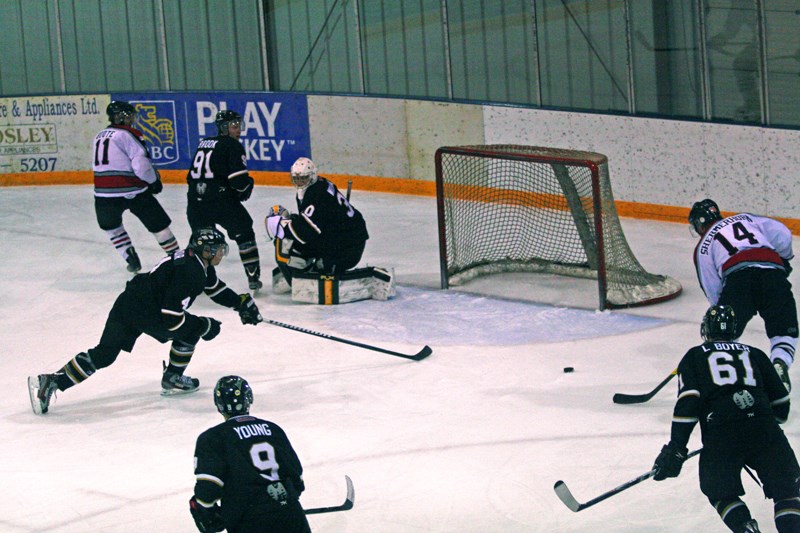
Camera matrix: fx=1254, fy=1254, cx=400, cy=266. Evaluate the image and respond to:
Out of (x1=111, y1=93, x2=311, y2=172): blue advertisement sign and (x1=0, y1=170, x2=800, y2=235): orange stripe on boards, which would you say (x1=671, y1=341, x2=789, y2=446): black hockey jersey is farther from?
(x1=111, y1=93, x2=311, y2=172): blue advertisement sign

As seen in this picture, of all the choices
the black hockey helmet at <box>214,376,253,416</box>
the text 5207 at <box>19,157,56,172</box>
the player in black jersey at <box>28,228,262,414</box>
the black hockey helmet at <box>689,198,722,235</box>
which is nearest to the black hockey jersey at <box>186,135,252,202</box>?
the player in black jersey at <box>28,228,262,414</box>

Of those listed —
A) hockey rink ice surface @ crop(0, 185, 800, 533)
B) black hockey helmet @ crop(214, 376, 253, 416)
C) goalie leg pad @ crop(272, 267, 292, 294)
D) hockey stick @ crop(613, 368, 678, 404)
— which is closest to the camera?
black hockey helmet @ crop(214, 376, 253, 416)

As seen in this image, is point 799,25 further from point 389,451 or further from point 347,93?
point 389,451

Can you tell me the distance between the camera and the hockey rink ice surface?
462 cm

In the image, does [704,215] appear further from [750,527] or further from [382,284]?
[382,284]

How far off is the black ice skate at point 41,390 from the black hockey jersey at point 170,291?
0.53 m

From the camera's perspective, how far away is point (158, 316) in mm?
5637

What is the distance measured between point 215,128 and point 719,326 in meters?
8.32

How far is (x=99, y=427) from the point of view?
5.66 m

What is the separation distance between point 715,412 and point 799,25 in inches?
218

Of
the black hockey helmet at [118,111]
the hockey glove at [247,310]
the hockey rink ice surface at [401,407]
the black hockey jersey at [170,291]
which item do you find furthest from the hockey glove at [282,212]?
the black hockey jersey at [170,291]

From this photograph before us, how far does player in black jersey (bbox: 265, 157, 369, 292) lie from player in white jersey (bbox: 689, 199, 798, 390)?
270cm

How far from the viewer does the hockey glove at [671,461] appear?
388 centimetres

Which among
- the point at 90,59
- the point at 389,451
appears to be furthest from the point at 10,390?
the point at 90,59
